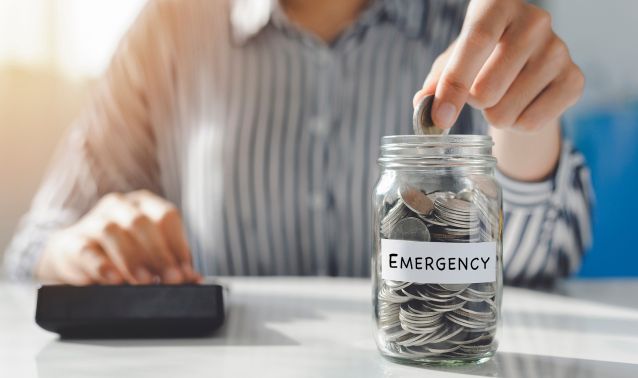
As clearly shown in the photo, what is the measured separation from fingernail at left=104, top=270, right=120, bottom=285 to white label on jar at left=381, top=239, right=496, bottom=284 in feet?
1.19

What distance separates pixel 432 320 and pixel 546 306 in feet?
1.06

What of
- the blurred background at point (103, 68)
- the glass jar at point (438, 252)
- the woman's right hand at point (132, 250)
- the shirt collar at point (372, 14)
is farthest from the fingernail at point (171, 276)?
the blurred background at point (103, 68)

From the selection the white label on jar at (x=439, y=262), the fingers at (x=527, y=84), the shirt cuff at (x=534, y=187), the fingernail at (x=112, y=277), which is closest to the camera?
the white label on jar at (x=439, y=262)

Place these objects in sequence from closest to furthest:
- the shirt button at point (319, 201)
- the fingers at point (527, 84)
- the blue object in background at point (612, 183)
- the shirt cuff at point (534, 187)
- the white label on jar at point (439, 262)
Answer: the white label on jar at point (439, 262) → the fingers at point (527, 84) → the shirt cuff at point (534, 187) → the shirt button at point (319, 201) → the blue object in background at point (612, 183)

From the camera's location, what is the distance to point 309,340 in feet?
1.88

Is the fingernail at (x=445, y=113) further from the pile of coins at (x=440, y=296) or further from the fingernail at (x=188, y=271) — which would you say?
the fingernail at (x=188, y=271)

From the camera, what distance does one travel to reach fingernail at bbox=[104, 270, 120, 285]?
739mm

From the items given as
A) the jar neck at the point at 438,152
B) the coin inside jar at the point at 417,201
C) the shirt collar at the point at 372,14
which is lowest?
the coin inside jar at the point at 417,201

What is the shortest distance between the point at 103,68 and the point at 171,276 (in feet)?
3.19

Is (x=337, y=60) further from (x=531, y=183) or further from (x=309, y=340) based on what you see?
(x=309, y=340)

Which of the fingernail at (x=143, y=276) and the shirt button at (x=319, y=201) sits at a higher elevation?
the shirt button at (x=319, y=201)

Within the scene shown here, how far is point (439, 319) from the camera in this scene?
447 mm

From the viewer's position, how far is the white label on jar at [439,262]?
1.46 ft

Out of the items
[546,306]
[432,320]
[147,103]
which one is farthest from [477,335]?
[147,103]
